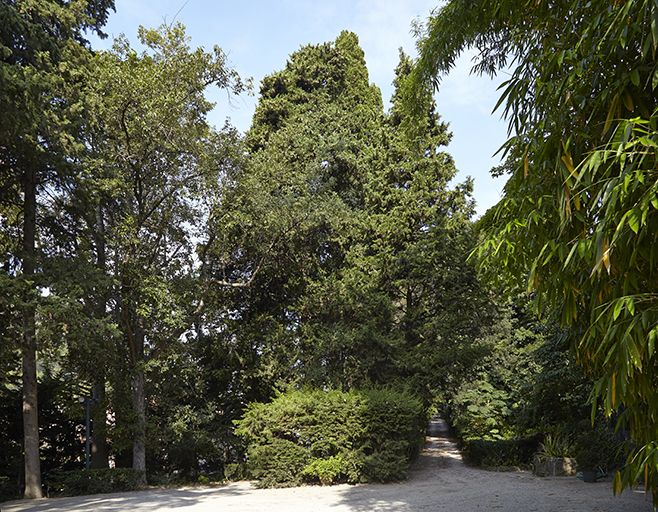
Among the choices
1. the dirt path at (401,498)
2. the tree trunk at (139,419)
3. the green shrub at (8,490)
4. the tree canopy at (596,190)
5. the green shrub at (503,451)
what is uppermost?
the tree canopy at (596,190)

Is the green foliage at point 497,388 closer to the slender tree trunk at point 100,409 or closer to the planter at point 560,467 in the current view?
the planter at point 560,467

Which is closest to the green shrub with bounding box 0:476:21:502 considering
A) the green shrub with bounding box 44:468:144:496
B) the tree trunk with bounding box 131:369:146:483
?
the green shrub with bounding box 44:468:144:496

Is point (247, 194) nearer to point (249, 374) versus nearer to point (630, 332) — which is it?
point (249, 374)

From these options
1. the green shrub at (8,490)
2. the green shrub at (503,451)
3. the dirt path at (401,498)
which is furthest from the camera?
the green shrub at (503,451)

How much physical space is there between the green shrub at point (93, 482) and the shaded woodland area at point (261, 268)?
67 millimetres

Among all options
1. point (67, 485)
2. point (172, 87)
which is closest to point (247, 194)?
point (172, 87)

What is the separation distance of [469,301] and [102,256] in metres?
9.71

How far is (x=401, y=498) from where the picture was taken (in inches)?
311

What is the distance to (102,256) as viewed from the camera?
11820mm

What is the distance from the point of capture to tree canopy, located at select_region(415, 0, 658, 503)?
2.55 metres

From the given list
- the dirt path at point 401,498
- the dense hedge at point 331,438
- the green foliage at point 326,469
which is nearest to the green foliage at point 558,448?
the dirt path at point 401,498

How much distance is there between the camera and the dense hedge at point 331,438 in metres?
9.93

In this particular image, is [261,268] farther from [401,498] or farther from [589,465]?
[589,465]

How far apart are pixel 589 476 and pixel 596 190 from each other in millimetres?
7563
